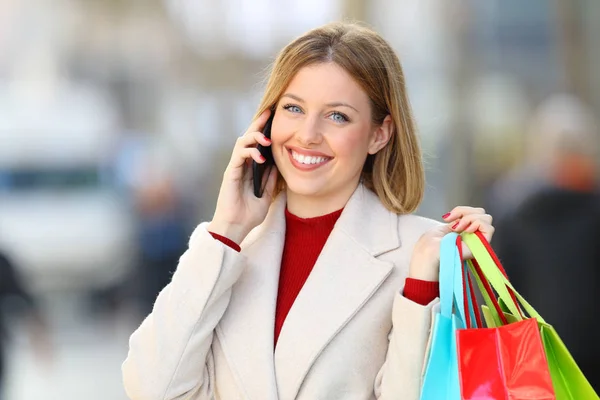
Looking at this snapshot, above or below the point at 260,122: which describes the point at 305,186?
below

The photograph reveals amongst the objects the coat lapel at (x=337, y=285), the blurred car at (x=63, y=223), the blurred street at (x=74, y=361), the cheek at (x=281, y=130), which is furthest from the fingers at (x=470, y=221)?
the blurred car at (x=63, y=223)

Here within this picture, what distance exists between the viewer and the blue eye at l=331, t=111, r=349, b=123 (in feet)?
10.3

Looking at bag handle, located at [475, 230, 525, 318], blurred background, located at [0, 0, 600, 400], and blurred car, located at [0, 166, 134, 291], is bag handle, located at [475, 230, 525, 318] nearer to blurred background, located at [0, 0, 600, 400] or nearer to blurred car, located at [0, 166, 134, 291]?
blurred background, located at [0, 0, 600, 400]

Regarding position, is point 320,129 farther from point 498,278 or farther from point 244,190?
point 498,278

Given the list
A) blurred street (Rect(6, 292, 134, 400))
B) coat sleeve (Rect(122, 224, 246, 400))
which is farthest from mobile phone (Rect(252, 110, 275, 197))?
blurred street (Rect(6, 292, 134, 400))

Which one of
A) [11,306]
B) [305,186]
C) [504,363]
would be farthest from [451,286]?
[11,306]

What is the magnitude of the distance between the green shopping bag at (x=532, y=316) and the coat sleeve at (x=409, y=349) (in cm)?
15

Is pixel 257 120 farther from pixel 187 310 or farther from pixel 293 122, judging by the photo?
pixel 187 310

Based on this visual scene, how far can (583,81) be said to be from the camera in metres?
11.5

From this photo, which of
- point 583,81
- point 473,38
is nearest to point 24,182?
point 473,38

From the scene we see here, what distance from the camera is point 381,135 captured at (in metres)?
3.24

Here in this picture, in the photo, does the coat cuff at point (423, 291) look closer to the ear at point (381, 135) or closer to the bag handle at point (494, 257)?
the bag handle at point (494, 257)

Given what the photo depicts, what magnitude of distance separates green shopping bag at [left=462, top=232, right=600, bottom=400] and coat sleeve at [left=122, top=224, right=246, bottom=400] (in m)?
0.64

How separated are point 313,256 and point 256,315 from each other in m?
0.24
